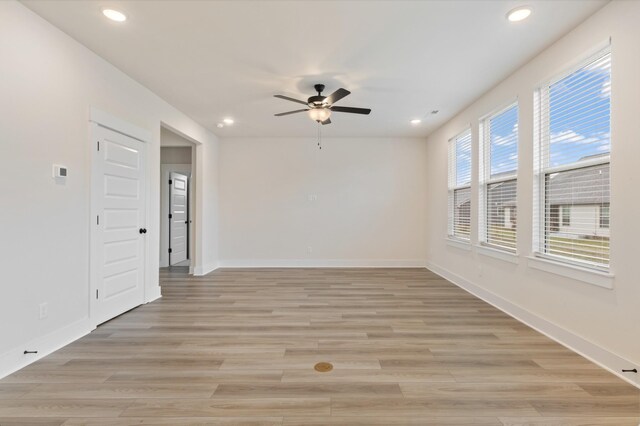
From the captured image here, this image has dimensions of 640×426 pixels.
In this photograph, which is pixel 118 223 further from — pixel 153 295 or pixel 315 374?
pixel 315 374

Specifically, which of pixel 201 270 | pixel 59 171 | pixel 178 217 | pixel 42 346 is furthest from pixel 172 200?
pixel 42 346

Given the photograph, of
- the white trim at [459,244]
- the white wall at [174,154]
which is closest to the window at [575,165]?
the white trim at [459,244]

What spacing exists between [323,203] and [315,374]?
4.57 metres

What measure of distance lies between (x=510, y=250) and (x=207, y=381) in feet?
11.6

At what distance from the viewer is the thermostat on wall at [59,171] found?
2.62 m

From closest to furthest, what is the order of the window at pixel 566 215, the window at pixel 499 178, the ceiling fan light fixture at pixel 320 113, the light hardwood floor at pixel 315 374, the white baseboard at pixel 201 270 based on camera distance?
1. the light hardwood floor at pixel 315 374
2. the window at pixel 566 215
3. the window at pixel 499 178
4. the ceiling fan light fixture at pixel 320 113
5. the white baseboard at pixel 201 270

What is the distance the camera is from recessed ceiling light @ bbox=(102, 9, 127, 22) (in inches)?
94.3

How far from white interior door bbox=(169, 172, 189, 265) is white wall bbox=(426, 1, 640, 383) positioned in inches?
251

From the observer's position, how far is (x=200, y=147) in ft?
18.6

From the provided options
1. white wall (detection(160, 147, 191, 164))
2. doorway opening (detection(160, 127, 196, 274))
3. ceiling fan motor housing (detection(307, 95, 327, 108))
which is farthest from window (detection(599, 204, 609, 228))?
white wall (detection(160, 147, 191, 164))

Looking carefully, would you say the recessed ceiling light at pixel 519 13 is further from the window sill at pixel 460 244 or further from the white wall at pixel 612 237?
the window sill at pixel 460 244

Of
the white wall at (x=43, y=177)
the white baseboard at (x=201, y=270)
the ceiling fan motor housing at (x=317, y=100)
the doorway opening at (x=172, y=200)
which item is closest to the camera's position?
the white wall at (x=43, y=177)

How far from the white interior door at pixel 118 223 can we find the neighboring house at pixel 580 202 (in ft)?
15.3

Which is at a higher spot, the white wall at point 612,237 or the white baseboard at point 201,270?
the white wall at point 612,237
